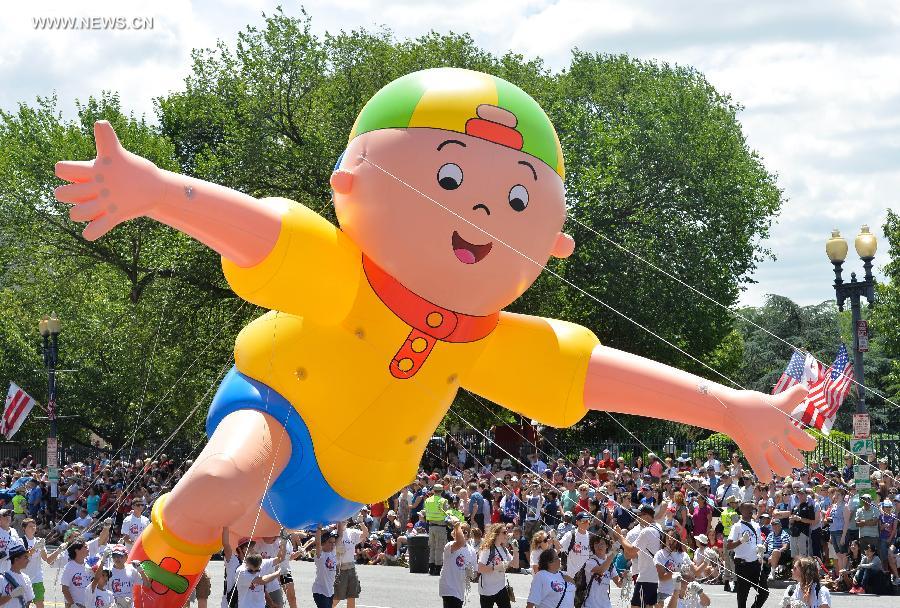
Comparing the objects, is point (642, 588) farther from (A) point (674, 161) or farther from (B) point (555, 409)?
(A) point (674, 161)

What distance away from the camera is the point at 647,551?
43.8 feet

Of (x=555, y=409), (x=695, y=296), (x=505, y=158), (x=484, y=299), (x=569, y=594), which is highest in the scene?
(x=695, y=296)

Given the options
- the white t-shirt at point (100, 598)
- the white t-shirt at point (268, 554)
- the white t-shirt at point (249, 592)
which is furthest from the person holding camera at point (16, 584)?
the white t-shirt at point (268, 554)

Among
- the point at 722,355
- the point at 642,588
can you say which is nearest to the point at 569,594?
the point at 642,588

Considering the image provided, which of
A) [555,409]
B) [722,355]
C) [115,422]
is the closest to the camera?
[555,409]

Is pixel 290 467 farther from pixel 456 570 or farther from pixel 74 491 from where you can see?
pixel 74 491

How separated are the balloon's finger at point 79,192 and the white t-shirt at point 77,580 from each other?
6034 mm

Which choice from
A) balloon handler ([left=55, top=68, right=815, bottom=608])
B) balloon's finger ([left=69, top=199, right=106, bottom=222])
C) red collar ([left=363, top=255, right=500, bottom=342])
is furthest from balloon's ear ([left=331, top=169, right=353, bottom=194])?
balloon's finger ([left=69, top=199, right=106, bottom=222])

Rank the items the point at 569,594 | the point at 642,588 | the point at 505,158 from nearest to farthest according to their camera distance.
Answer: the point at 505,158, the point at 569,594, the point at 642,588

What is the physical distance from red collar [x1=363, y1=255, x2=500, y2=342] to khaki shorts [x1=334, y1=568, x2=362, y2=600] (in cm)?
655

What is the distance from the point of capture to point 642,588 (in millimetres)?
13336

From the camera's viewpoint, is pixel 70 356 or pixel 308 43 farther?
pixel 70 356

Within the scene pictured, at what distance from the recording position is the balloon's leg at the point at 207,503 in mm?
8398

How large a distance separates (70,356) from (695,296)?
55.9 feet
